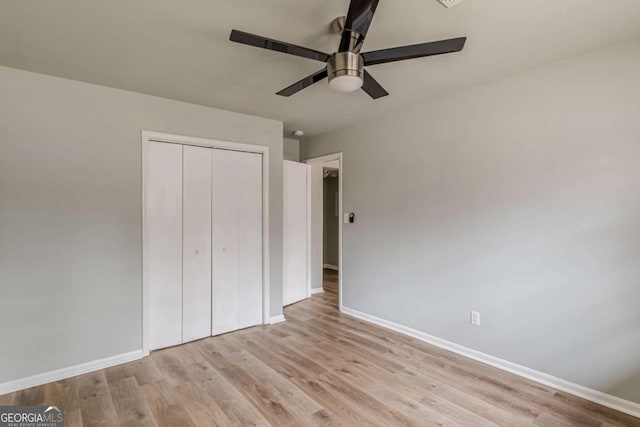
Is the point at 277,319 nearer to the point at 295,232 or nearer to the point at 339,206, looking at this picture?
the point at 295,232

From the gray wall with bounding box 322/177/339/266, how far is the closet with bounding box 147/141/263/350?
10.8 feet

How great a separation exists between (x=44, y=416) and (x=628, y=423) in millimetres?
3724

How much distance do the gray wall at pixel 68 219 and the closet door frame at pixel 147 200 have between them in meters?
0.04

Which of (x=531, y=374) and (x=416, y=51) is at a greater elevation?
(x=416, y=51)

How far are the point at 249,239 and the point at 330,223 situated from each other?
3488mm

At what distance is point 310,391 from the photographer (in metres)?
2.35

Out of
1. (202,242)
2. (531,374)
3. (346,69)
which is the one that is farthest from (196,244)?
(531,374)

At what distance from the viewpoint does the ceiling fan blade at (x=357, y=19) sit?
141 cm

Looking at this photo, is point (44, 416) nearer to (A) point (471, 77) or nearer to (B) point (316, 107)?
(B) point (316, 107)

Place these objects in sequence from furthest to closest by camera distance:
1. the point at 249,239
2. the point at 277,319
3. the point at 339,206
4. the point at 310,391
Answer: the point at 339,206, the point at 277,319, the point at 249,239, the point at 310,391

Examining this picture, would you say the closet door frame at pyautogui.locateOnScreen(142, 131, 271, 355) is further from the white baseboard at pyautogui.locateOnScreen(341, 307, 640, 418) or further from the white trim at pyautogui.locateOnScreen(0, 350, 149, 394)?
the white baseboard at pyautogui.locateOnScreen(341, 307, 640, 418)

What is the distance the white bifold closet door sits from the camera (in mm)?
3408

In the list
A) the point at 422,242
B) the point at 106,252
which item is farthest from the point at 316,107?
the point at 106,252

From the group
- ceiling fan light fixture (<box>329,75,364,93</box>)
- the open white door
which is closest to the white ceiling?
ceiling fan light fixture (<box>329,75,364,93</box>)
